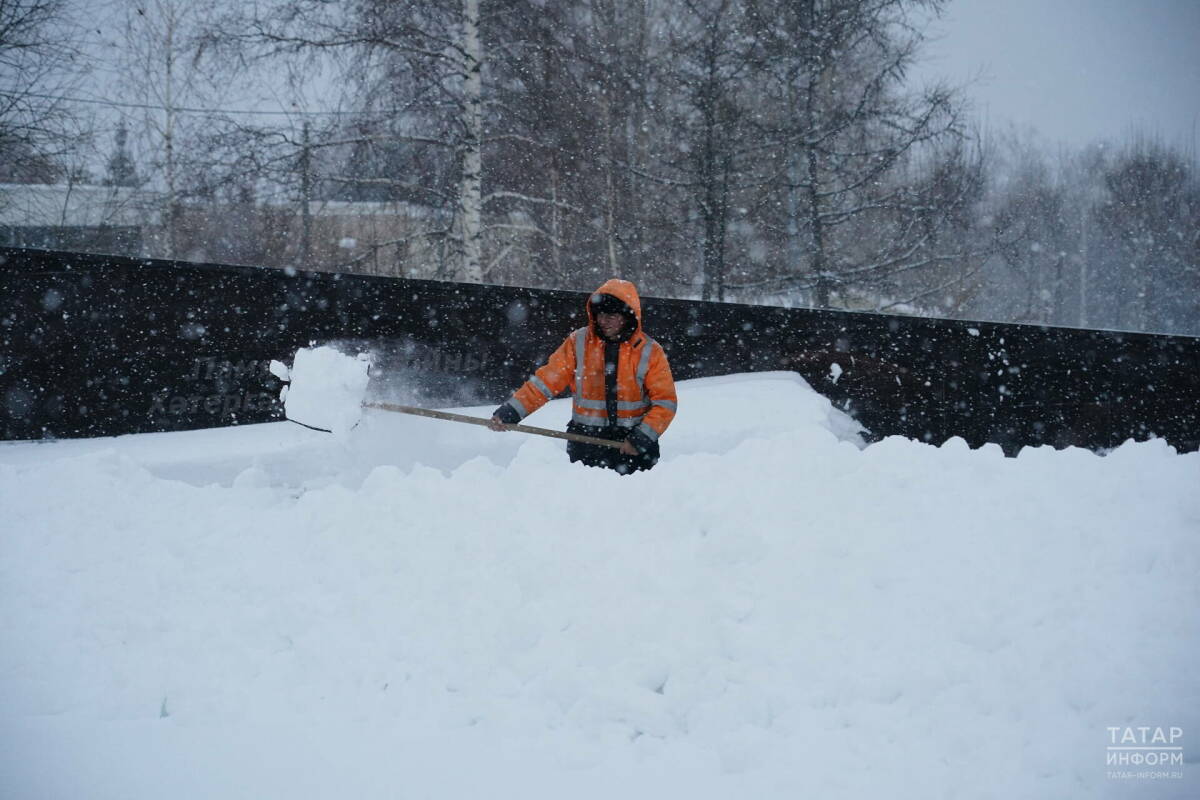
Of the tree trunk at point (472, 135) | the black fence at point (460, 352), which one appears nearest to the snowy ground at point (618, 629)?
the black fence at point (460, 352)

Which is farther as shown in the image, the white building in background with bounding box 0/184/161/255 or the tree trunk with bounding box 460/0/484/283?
the white building in background with bounding box 0/184/161/255

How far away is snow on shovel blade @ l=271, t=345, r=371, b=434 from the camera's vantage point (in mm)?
Answer: 5211

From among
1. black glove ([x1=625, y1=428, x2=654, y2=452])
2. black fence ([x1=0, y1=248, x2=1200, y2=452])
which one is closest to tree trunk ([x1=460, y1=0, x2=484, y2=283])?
black fence ([x1=0, y1=248, x2=1200, y2=452])

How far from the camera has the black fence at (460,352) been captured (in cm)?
703

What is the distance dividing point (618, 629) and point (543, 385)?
201cm

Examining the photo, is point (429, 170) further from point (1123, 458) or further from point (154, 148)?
point (1123, 458)

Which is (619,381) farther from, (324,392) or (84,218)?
(84,218)

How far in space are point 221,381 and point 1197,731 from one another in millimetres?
7059

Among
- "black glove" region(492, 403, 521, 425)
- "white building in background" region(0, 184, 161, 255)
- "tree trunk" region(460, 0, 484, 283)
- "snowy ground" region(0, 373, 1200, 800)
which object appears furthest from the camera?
"white building in background" region(0, 184, 161, 255)

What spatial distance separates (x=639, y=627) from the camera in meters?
3.37

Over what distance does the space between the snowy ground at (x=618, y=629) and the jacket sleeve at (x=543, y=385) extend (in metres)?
0.33

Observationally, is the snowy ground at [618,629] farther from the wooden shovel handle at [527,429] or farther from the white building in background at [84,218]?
the white building in background at [84,218]

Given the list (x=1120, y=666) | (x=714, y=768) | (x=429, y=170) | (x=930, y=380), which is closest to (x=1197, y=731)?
(x=1120, y=666)

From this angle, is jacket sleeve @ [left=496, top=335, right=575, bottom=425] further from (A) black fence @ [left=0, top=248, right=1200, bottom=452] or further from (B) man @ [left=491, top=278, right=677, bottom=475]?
(A) black fence @ [left=0, top=248, right=1200, bottom=452]
